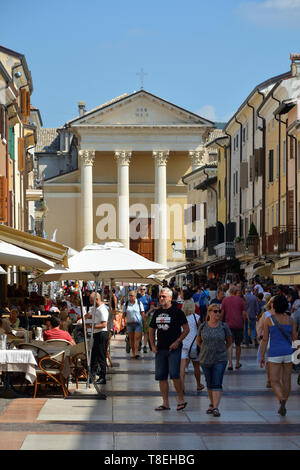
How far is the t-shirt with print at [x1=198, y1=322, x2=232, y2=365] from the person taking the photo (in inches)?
476

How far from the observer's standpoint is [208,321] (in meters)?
12.4

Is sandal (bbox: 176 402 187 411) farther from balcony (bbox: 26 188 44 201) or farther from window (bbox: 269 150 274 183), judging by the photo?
balcony (bbox: 26 188 44 201)

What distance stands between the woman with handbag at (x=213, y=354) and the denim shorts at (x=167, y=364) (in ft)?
1.21

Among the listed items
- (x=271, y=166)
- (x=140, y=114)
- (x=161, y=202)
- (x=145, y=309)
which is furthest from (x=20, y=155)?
(x=140, y=114)

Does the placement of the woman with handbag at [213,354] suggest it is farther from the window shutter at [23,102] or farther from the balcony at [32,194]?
the balcony at [32,194]

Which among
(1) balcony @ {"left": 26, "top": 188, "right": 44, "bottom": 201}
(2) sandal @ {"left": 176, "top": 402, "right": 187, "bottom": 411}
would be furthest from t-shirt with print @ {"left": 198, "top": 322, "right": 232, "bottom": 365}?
(1) balcony @ {"left": 26, "top": 188, "right": 44, "bottom": 201}

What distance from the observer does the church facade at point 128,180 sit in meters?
76.4

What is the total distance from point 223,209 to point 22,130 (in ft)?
53.4

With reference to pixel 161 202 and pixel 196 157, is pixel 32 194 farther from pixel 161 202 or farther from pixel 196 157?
pixel 196 157

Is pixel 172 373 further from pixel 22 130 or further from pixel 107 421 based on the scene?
pixel 22 130

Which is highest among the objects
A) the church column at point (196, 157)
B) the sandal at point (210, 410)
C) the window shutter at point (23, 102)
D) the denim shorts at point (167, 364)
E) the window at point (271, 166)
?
the church column at point (196, 157)

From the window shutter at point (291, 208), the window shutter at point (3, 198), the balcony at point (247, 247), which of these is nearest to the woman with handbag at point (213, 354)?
the window shutter at point (3, 198)

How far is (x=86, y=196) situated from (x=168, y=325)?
64801mm
